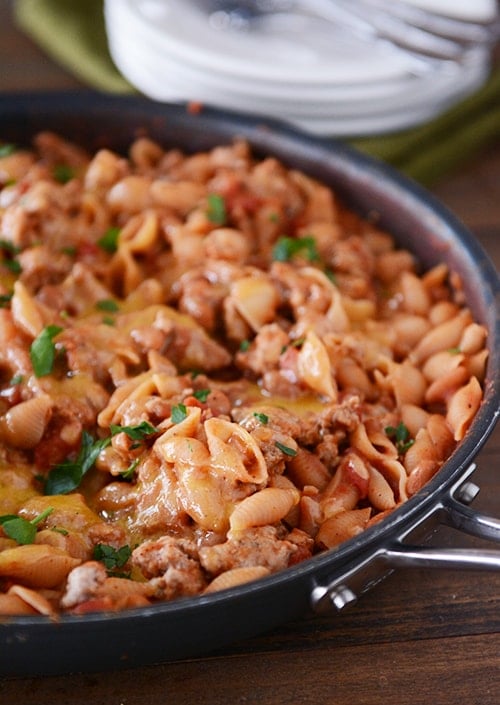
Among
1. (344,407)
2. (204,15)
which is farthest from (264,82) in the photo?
(344,407)

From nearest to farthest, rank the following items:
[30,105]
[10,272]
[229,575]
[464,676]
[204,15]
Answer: [229,575] → [464,676] → [10,272] → [30,105] → [204,15]

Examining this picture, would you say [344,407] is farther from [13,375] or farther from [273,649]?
[13,375]

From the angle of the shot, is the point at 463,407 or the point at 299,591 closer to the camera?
the point at 299,591

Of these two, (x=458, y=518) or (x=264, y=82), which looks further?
(x=264, y=82)

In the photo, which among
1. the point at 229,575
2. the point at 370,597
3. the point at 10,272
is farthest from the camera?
the point at 10,272

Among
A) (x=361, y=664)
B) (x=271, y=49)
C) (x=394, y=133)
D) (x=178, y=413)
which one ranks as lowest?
(x=361, y=664)

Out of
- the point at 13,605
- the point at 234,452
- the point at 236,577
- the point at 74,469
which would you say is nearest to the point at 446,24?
the point at 234,452

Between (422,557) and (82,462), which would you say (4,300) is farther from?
(422,557)
